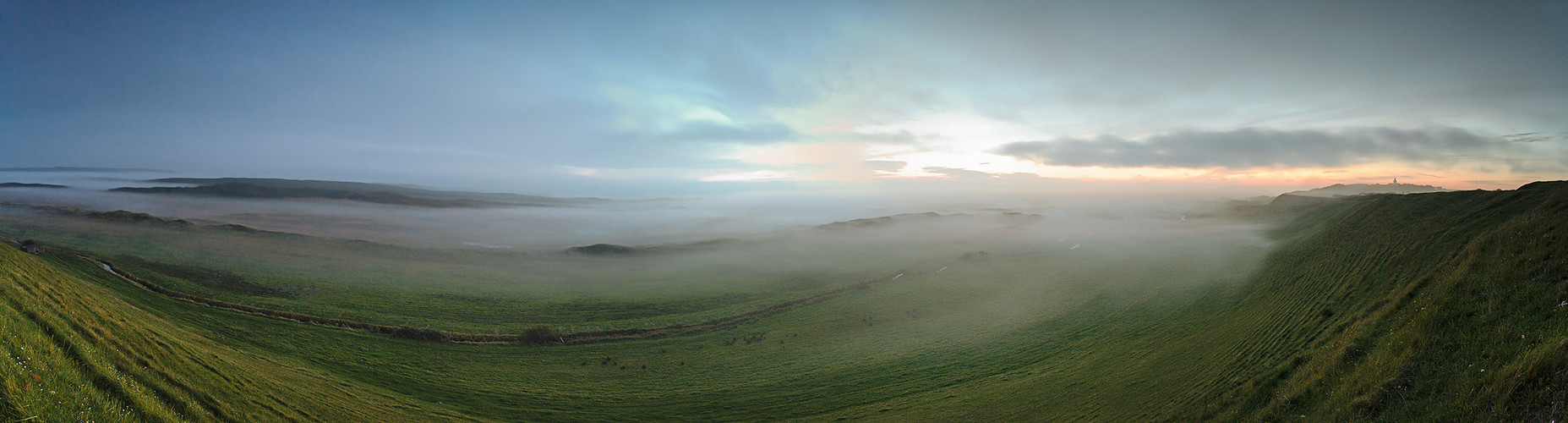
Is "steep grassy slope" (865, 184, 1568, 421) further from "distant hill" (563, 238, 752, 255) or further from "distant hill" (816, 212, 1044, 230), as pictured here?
"distant hill" (816, 212, 1044, 230)

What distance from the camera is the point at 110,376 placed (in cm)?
928

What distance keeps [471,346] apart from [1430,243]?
65.1m

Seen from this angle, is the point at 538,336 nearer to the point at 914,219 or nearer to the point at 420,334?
the point at 420,334

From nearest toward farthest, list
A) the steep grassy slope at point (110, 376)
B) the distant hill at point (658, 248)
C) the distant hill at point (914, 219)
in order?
the steep grassy slope at point (110, 376) → the distant hill at point (658, 248) → the distant hill at point (914, 219)

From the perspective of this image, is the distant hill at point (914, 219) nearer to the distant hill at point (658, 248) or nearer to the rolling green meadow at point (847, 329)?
the distant hill at point (658, 248)

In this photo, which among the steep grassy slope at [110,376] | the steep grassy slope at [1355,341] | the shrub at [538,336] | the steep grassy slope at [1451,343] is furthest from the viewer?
the shrub at [538,336]

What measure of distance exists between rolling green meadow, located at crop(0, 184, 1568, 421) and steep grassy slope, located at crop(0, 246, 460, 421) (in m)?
0.09

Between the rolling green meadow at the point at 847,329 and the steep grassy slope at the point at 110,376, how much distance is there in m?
0.09

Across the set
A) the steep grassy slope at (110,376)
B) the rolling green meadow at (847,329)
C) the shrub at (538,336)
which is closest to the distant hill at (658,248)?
the rolling green meadow at (847,329)

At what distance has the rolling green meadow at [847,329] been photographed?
11.4 metres

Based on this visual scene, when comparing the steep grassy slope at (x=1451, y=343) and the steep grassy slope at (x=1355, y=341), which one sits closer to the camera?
the steep grassy slope at (x=1451, y=343)

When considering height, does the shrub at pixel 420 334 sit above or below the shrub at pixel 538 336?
above

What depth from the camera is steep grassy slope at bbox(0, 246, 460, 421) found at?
6.61 m

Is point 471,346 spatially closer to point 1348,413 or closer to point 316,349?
point 316,349
